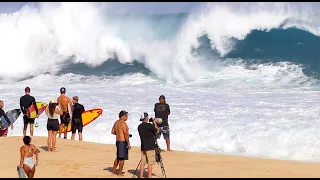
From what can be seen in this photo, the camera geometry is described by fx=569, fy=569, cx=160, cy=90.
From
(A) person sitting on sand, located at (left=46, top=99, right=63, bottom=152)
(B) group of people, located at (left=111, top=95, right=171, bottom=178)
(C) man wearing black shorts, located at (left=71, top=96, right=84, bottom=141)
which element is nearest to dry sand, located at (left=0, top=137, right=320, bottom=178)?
(A) person sitting on sand, located at (left=46, top=99, right=63, bottom=152)

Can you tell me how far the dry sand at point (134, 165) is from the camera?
28.9 ft

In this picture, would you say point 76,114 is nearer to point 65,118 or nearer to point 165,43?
point 65,118

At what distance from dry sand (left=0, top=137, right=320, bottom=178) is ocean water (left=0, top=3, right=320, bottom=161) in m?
2.00

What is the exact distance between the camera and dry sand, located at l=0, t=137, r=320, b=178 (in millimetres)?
8812

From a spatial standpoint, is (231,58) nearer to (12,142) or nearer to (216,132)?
(216,132)

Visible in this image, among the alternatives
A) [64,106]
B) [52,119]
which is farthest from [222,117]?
[52,119]

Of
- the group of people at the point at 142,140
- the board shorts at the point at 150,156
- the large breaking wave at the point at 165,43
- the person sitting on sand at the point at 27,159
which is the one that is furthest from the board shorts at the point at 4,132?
the large breaking wave at the point at 165,43

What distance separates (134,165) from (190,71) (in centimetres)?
1889

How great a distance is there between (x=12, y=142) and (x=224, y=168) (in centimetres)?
481

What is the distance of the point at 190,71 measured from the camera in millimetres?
28344

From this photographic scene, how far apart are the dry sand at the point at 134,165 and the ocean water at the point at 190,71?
2.00 metres

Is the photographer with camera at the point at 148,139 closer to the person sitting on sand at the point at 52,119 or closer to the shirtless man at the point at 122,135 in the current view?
the shirtless man at the point at 122,135

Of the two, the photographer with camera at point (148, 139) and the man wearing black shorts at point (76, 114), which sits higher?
the man wearing black shorts at point (76, 114)

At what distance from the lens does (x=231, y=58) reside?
99.6ft
